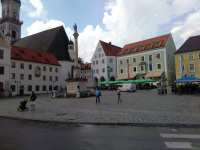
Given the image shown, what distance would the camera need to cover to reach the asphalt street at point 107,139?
7.77 m

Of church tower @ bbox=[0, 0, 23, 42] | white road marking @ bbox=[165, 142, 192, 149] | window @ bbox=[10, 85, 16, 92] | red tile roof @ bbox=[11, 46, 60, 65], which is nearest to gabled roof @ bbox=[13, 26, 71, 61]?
red tile roof @ bbox=[11, 46, 60, 65]

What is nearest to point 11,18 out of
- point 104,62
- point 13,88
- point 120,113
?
point 104,62

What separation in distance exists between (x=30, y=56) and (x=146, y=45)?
Answer: 3402 centimetres

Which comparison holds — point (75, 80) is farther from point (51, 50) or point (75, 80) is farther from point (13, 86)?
point (51, 50)

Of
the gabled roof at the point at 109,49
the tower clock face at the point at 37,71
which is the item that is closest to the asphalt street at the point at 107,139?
the tower clock face at the point at 37,71

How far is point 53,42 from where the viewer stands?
76.6 metres

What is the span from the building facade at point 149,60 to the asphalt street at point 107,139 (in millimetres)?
55024

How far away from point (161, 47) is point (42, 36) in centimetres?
3959

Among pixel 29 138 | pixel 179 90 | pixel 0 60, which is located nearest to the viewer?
pixel 29 138

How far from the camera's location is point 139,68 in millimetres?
72312

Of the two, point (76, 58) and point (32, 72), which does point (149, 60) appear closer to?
point (32, 72)

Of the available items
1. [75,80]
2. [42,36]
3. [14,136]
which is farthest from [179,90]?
[42,36]

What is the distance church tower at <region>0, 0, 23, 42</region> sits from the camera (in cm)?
9119

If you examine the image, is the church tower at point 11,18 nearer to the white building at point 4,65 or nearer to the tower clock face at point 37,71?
the tower clock face at point 37,71
